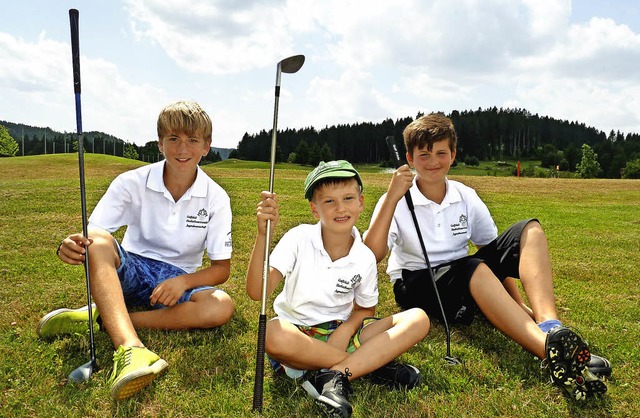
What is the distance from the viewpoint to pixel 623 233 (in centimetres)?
1352

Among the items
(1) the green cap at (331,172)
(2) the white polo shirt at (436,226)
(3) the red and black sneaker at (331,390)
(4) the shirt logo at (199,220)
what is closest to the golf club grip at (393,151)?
(2) the white polo shirt at (436,226)

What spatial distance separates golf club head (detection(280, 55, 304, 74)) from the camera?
3.71 meters

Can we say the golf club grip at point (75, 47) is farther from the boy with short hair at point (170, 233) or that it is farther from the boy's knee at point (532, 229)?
the boy's knee at point (532, 229)

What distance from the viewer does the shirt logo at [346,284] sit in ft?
13.4

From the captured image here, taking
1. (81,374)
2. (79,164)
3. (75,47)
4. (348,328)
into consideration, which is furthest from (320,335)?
(75,47)

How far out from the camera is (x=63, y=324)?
4605 millimetres

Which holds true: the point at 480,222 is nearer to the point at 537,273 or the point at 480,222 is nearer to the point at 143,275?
the point at 537,273

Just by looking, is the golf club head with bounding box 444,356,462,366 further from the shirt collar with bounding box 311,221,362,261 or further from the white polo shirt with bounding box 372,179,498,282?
the shirt collar with bounding box 311,221,362,261

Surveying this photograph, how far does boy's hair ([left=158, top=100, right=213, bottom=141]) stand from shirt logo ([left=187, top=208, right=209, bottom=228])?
71cm

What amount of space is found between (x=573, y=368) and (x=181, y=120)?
11.9 feet

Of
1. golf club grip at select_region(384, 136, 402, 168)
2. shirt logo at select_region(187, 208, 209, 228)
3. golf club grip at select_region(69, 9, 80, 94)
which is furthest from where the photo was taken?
shirt logo at select_region(187, 208, 209, 228)

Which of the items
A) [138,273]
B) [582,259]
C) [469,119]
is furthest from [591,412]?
[469,119]

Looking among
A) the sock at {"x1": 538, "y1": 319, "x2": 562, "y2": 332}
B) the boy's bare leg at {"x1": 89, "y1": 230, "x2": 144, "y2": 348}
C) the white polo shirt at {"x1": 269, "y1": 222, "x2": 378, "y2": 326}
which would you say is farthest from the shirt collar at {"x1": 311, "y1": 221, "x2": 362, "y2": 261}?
the sock at {"x1": 538, "y1": 319, "x2": 562, "y2": 332}

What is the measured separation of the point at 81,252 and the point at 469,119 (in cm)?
13671
